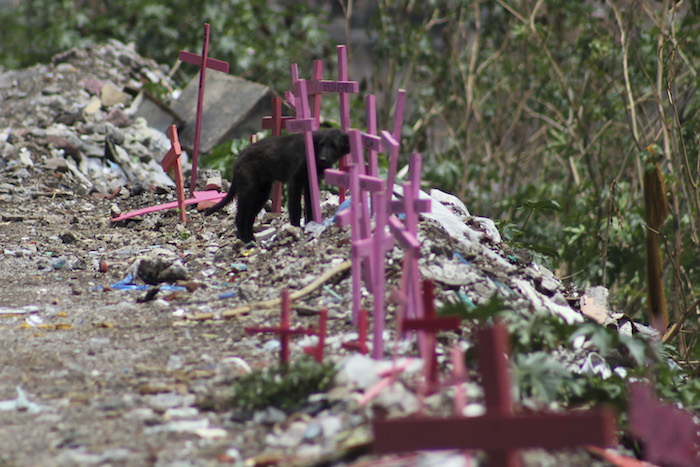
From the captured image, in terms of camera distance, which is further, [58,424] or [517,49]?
[517,49]

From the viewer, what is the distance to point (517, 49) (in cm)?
985

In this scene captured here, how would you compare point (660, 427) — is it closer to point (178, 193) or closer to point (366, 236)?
point (366, 236)

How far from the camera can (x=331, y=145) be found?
14.8ft

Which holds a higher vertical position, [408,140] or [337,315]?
[408,140]

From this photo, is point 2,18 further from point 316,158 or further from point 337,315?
point 337,315

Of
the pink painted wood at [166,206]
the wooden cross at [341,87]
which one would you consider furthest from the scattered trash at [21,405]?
the pink painted wood at [166,206]

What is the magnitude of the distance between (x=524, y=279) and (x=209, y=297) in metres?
1.76

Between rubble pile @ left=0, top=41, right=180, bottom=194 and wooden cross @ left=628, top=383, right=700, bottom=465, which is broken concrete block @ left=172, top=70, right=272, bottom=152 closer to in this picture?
rubble pile @ left=0, top=41, right=180, bottom=194

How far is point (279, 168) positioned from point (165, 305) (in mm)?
1157

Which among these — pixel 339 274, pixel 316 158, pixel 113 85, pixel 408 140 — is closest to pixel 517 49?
pixel 408 140

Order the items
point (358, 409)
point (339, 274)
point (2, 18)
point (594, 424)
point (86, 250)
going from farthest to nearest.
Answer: point (2, 18) < point (86, 250) < point (339, 274) < point (358, 409) < point (594, 424)

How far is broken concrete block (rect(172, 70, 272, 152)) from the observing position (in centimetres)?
823

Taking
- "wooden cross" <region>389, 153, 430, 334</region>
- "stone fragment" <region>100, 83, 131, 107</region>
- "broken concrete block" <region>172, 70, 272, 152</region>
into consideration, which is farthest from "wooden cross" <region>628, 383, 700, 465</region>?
"stone fragment" <region>100, 83, 131, 107</region>

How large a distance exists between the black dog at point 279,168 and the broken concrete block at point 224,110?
3.21 m
